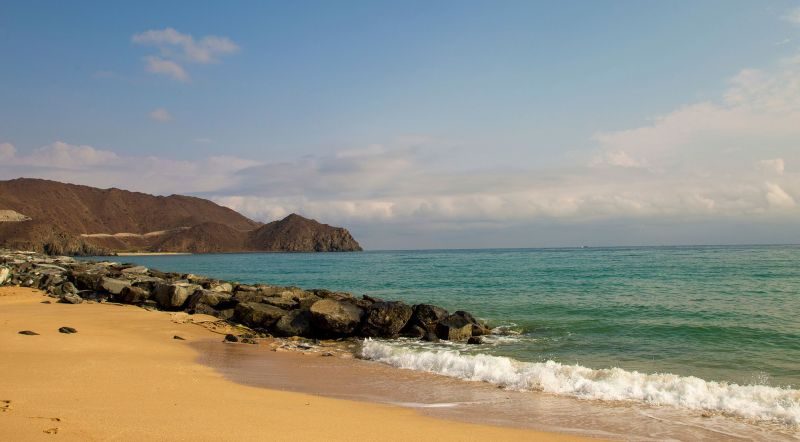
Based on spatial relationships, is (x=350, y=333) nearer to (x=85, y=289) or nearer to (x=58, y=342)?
(x=58, y=342)

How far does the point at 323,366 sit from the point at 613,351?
26.3 feet

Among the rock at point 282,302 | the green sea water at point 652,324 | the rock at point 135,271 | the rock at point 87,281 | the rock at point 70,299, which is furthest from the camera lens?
the rock at point 135,271

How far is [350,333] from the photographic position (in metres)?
16.6

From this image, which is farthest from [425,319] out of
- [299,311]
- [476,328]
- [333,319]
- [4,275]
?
[4,275]

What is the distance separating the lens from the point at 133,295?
2197 centimetres

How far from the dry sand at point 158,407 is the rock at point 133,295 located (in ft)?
33.8

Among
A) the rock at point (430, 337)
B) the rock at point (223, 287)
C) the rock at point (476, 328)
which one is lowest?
the rock at point (430, 337)

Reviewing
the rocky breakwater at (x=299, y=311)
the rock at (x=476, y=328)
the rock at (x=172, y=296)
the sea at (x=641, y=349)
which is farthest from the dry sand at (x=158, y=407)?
the rock at (x=476, y=328)

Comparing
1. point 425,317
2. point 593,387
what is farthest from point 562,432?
point 425,317

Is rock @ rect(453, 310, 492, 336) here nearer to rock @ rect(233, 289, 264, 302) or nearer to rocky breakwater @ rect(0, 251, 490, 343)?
rocky breakwater @ rect(0, 251, 490, 343)

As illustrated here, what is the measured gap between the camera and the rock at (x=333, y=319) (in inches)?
642

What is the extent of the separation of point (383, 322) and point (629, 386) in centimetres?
889

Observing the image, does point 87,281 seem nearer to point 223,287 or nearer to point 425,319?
point 223,287

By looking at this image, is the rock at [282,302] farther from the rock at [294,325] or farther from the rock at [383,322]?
the rock at [383,322]
